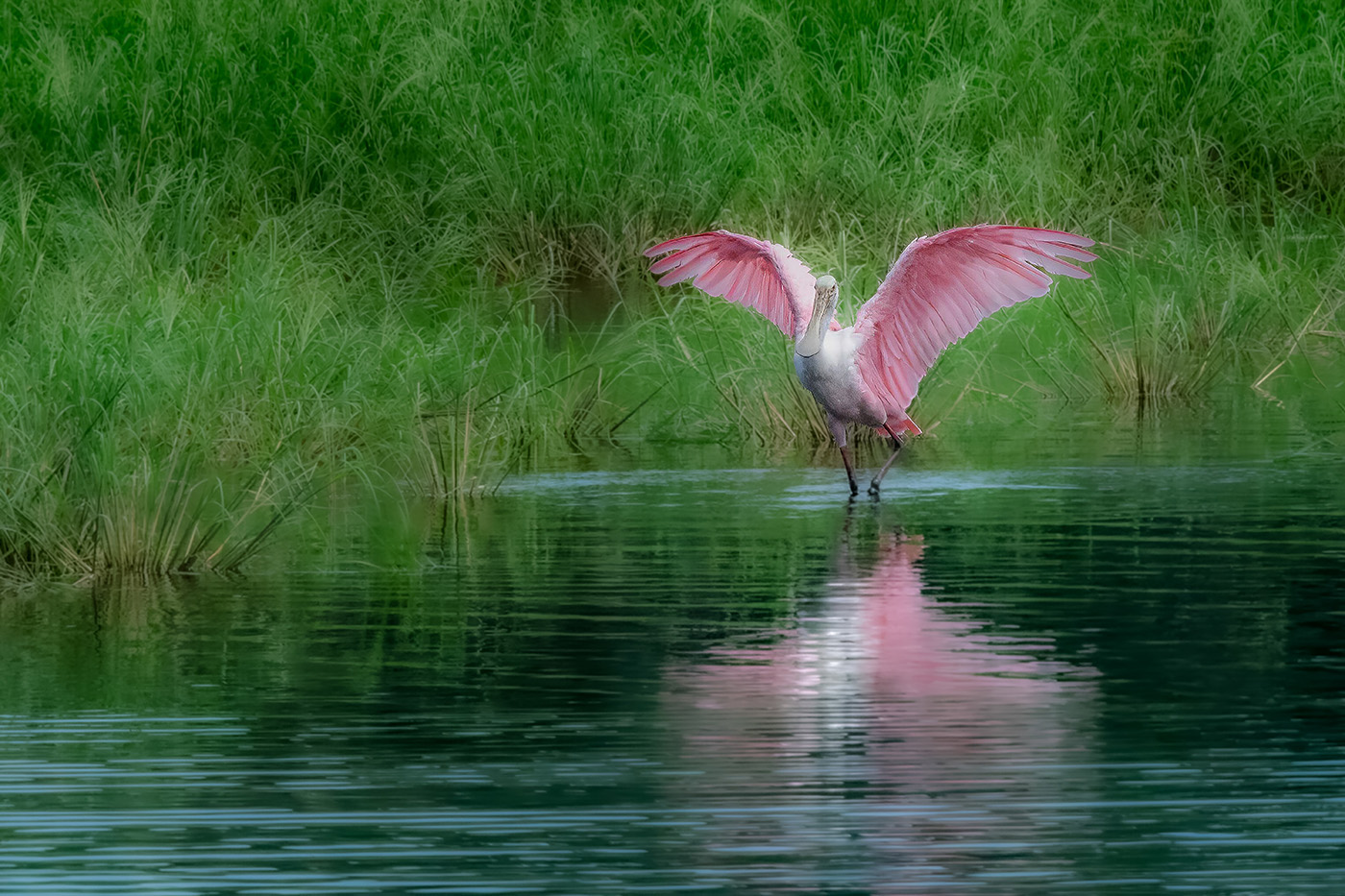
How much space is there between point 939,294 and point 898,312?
0.22 metres

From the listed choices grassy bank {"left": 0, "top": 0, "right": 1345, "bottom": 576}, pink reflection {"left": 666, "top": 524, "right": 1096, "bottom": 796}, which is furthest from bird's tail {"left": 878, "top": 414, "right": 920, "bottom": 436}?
pink reflection {"left": 666, "top": 524, "right": 1096, "bottom": 796}

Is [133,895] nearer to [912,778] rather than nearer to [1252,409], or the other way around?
[912,778]

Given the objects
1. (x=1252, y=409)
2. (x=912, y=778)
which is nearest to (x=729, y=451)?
(x=1252, y=409)

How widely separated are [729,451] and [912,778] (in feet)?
21.3

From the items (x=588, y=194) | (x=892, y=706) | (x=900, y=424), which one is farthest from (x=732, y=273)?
(x=892, y=706)

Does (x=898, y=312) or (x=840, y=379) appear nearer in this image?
(x=840, y=379)

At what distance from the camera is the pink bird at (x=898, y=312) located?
1070cm

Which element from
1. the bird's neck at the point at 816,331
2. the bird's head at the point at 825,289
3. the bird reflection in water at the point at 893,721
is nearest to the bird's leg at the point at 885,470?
the bird's neck at the point at 816,331

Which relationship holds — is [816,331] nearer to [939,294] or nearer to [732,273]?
[939,294]

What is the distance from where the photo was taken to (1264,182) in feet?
57.5

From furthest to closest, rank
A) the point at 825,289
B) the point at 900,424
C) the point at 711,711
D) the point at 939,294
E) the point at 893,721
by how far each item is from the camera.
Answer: the point at 900,424 → the point at 939,294 → the point at 825,289 → the point at 711,711 → the point at 893,721

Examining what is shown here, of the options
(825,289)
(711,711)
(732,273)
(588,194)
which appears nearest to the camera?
(711,711)

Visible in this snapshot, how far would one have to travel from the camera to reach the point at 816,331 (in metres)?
A: 11.0

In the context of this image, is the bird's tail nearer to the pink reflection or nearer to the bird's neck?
the bird's neck
